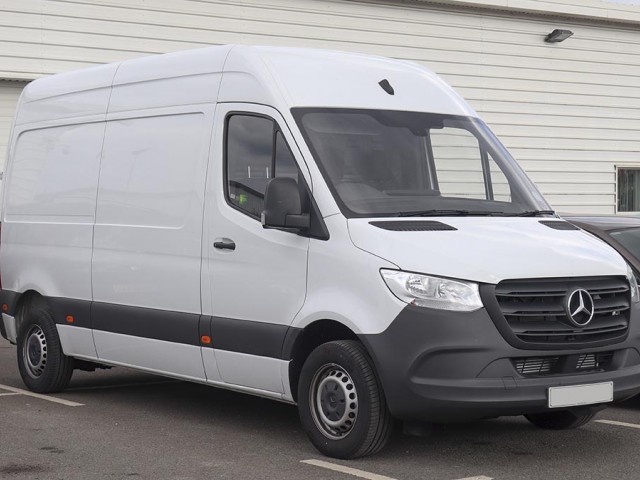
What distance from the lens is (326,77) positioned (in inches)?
312

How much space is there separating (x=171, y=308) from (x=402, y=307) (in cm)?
223

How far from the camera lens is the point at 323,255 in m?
7.19

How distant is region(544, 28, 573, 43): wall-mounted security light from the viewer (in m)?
19.2

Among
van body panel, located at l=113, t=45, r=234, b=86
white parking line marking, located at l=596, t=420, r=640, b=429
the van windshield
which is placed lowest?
white parking line marking, located at l=596, t=420, r=640, b=429

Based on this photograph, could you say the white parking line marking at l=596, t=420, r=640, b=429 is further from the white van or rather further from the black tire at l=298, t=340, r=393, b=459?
the black tire at l=298, t=340, r=393, b=459

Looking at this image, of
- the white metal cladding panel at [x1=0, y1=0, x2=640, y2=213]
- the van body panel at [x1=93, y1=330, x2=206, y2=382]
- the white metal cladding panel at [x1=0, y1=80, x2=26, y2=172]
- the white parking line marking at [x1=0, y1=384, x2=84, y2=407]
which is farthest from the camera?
the white metal cladding panel at [x1=0, y1=0, x2=640, y2=213]

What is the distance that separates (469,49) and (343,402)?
12532 millimetres

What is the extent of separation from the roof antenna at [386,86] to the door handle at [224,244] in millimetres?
1431

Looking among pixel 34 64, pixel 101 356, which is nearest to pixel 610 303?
pixel 101 356

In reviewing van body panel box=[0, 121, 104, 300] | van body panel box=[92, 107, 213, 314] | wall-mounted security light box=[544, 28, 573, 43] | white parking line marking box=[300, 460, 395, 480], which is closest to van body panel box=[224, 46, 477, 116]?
van body panel box=[92, 107, 213, 314]

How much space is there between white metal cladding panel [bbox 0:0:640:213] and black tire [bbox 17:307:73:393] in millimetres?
5627

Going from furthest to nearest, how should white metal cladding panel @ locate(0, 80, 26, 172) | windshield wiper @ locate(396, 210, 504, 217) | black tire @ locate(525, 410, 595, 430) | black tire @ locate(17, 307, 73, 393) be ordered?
white metal cladding panel @ locate(0, 80, 26, 172)
black tire @ locate(17, 307, 73, 393)
black tire @ locate(525, 410, 595, 430)
windshield wiper @ locate(396, 210, 504, 217)

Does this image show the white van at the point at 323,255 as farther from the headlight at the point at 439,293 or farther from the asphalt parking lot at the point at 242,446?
the asphalt parking lot at the point at 242,446

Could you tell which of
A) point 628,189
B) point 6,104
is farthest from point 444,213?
point 628,189
